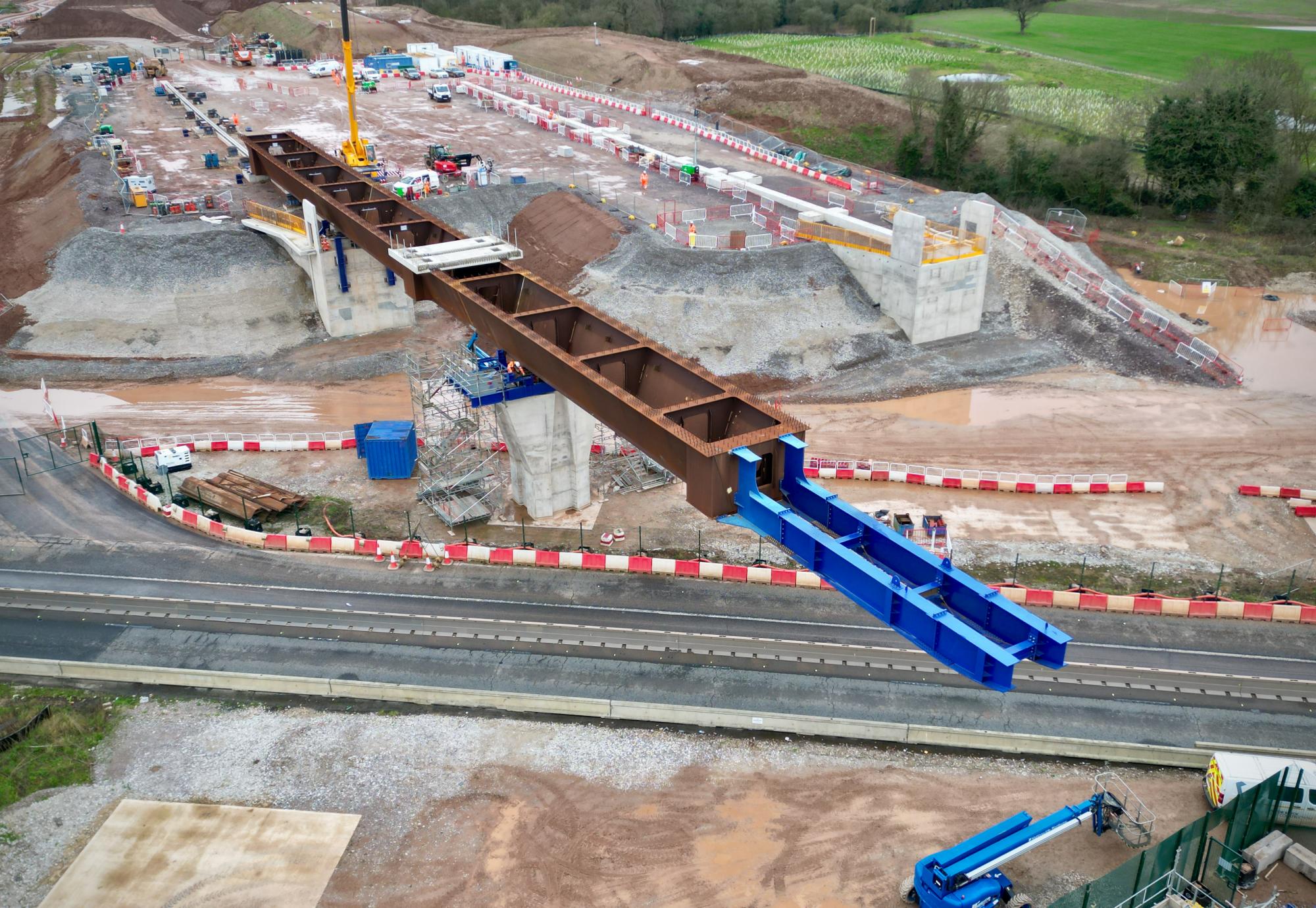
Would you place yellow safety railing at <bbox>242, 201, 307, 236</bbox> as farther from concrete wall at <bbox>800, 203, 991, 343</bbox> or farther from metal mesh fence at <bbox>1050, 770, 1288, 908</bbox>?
metal mesh fence at <bbox>1050, 770, 1288, 908</bbox>

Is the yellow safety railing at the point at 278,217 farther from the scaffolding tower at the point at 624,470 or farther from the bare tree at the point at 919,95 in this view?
the bare tree at the point at 919,95

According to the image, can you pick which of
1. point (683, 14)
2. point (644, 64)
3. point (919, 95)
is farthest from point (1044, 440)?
point (683, 14)

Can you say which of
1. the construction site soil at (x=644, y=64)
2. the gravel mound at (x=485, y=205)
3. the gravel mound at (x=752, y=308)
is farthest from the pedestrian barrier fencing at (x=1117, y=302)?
the gravel mound at (x=485, y=205)

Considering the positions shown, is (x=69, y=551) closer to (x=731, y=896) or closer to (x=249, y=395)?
(x=249, y=395)

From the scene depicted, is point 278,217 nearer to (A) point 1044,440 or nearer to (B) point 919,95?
(A) point 1044,440

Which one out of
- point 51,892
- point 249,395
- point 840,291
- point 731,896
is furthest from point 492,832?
point 840,291

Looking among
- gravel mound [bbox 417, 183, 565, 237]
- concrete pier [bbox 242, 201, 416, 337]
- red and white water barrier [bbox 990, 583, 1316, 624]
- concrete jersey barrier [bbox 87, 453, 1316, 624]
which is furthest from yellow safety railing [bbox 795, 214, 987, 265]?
concrete jersey barrier [bbox 87, 453, 1316, 624]

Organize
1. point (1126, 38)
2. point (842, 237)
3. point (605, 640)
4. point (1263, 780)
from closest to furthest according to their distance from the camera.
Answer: point (1263, 780), point (605, 640), point (842, 237), point (1126, 38)
